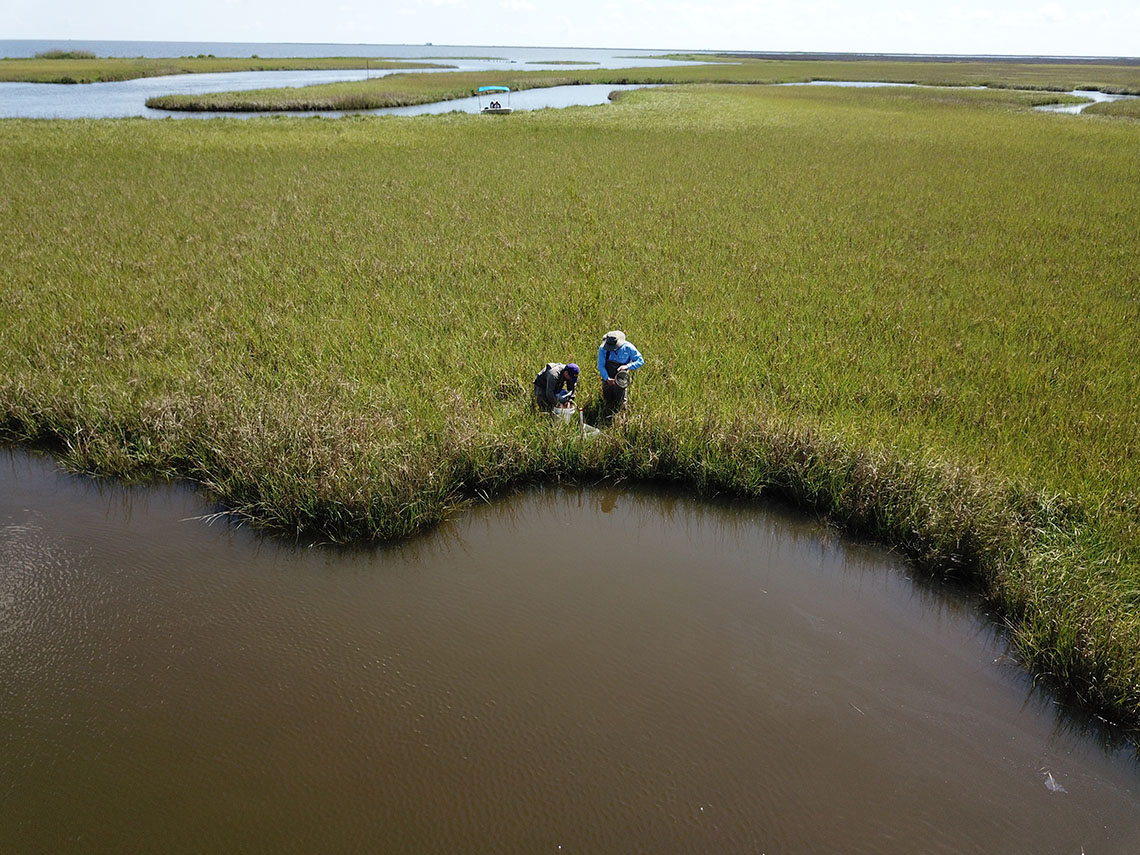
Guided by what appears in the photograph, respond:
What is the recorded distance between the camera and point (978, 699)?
11.6 feet

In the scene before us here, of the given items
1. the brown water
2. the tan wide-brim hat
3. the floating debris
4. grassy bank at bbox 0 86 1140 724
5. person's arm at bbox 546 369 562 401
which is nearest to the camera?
the brown water

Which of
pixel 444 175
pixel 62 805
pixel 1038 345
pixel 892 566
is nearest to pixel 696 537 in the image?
pixel 892 566

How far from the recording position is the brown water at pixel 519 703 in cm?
291

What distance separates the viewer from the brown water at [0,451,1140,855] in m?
2.91

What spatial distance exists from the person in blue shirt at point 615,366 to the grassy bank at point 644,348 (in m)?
0.29

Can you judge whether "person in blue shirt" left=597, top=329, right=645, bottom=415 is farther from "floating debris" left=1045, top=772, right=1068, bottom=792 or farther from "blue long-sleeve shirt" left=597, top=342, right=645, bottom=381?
"floating debris" left=1045, top=772, right=1068, bottom=792

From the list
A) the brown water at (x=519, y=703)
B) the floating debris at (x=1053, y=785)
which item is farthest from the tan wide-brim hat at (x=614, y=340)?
the floating debris at (x=1053, y=785)

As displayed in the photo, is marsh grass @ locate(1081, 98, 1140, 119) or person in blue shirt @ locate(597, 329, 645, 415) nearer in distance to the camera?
person in blue shirt @ locate(597, 329, 645, 415)

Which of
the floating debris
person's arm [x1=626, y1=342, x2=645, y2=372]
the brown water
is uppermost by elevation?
person's arm [x1=626, y1=342, x2=645, y2=372]

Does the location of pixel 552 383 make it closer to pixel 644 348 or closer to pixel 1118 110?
pixel 644 348

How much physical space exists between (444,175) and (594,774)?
48.5 feet

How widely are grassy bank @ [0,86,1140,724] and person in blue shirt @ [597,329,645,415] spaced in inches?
11.6

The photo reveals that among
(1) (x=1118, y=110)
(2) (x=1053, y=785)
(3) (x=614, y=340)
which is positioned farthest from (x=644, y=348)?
(1) (x=1118, y=110)

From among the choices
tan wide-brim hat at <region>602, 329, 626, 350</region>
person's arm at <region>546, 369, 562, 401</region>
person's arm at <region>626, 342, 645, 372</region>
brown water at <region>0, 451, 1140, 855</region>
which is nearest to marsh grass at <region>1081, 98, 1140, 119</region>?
person's arm at <region>626, 342, 645, 372</region>
